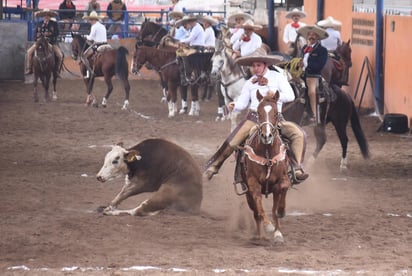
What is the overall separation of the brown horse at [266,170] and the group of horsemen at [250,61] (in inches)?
16.1

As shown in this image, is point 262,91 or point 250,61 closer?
point 262,91

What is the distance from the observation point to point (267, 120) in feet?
35.2

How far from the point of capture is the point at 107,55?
2761 centimetres

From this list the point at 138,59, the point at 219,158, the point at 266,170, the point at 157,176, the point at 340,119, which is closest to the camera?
the point at 266,170

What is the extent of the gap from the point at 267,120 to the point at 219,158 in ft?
4.96

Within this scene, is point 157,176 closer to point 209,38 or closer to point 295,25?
point 209,38

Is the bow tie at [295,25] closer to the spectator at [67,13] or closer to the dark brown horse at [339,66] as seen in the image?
the dark brown horse at [339,66]

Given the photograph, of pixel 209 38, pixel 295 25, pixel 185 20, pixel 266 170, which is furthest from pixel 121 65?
pixel 266 170

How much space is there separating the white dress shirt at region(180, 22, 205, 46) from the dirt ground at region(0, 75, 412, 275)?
596cm

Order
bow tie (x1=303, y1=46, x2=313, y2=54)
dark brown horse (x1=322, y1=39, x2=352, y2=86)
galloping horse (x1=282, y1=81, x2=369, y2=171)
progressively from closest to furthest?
galloping horse (x1=282, y1=81, x2=369, y2=171) < bow tie (x1=303, y1=46, x2=313, y2=54) < dark brown horse (x1=322, y1=39, x2=352, y2=86)

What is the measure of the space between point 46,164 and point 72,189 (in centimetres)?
258

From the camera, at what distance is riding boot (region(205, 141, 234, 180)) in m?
12.0

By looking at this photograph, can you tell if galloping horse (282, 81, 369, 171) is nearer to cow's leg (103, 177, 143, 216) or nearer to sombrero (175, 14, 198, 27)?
cow's leg (103, 177, 143, 216)

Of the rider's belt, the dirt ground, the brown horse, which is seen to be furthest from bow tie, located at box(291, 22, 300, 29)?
the brown horse
